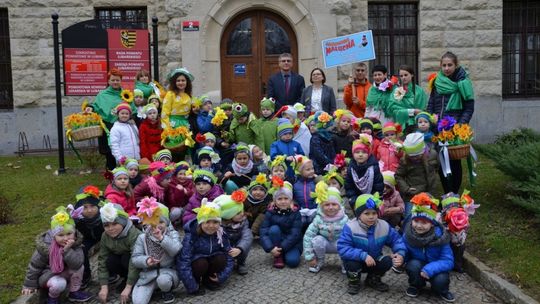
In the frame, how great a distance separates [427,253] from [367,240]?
54cm

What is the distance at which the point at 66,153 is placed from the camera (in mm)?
12250

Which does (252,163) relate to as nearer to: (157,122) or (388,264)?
(157,122)

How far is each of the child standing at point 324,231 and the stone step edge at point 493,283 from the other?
1331 mm

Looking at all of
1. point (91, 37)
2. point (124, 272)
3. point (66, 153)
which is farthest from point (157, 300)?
point (66, 153)

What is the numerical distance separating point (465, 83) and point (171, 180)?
3.86m

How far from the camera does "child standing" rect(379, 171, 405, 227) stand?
5.81 meters

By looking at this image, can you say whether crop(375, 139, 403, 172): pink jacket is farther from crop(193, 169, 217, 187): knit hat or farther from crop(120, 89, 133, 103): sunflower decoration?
crop(120, 89, 133, 103): sunflower decoration

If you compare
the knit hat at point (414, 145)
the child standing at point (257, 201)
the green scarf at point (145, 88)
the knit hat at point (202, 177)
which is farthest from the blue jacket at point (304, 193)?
the green scarf at point (145, 88)

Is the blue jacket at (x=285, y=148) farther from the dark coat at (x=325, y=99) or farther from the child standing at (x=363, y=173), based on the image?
the dark coat at (x=325, y=99)

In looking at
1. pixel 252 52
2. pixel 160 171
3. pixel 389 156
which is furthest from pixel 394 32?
pixel 160 171

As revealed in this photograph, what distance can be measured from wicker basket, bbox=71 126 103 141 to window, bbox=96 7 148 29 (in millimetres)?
5695

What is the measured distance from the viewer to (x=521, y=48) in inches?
523

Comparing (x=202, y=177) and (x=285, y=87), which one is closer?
(x=202, y=177)

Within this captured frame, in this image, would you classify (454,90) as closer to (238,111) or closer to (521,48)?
(238,111)
